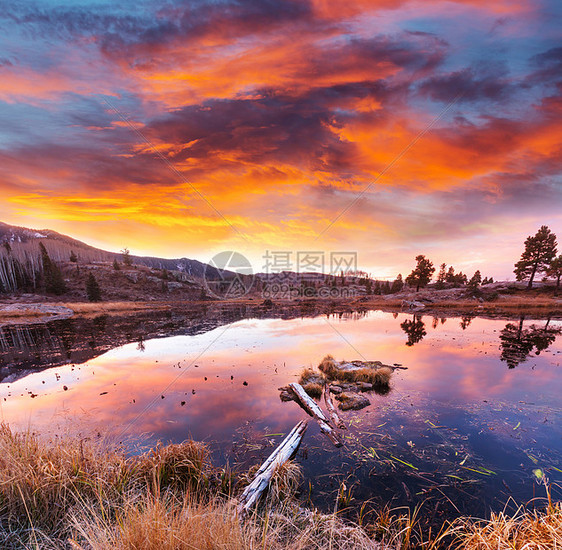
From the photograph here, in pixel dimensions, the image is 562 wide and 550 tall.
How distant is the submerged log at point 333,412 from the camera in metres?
8.25

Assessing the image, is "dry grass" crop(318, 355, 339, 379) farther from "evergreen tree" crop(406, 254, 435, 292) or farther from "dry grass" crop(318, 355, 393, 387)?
"evergreen tree" crop(406, 254, 435, 292)

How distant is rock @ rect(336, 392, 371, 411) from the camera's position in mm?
9625

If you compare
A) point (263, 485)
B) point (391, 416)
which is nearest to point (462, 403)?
point (391, 416)

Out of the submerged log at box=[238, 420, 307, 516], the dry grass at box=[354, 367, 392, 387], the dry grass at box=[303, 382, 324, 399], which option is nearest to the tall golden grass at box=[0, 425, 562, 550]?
the submerged log at box=[238, 420, 307, 516]

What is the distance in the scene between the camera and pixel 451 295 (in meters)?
66.6

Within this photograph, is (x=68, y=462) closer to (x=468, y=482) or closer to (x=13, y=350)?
(x=468, y=482)

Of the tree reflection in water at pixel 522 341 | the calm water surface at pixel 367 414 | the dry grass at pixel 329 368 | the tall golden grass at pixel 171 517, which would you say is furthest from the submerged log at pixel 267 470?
the tree reflection in water at pixel 522 341

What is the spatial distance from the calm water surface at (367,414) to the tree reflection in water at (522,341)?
0.28 meters

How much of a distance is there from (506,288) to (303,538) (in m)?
92.3

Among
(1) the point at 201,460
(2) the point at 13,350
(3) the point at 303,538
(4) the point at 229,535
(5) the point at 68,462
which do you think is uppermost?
(4) the point at 229,535

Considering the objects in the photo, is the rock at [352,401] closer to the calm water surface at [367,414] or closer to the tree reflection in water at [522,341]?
the calm water surface at [367,414]

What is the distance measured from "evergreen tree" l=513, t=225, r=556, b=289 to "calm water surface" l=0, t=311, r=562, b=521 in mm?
62313

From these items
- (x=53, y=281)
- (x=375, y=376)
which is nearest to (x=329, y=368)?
(x=375, y=376)

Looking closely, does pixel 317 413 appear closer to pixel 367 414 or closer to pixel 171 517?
pixel 367 414
